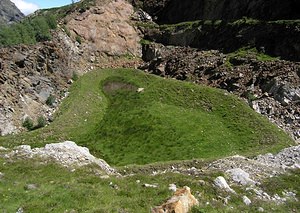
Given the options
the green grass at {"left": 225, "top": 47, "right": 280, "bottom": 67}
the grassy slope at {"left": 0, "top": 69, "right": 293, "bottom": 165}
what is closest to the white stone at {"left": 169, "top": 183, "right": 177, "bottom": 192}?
the grassy slope at {"left": 0, "top": 69, "right": 293, "bottom": 165}

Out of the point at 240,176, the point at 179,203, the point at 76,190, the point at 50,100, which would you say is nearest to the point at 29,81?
the point at 50,100

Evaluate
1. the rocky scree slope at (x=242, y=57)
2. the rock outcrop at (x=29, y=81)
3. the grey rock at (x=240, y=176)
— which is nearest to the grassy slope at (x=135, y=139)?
the grey rock at (x=240, y=176)

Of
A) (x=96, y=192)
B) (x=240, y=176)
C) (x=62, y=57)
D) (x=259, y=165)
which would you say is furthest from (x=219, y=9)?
(x=96, y=192)

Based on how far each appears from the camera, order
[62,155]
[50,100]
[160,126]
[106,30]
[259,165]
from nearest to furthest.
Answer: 1. [62,155]
2. [259,165]
3. [160,126]
4. [50,100]
5. [106,30]

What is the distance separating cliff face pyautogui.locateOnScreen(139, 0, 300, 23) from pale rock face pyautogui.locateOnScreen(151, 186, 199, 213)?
67673mm

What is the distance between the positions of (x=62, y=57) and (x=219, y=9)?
41734mm

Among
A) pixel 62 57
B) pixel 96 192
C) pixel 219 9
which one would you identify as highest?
pixel 219 9

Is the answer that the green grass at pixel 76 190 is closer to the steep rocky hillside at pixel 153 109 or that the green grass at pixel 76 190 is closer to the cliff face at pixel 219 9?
the steep rocky hillside at pixel 153 109

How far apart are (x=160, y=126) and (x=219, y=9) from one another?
51189mm

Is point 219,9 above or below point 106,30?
above

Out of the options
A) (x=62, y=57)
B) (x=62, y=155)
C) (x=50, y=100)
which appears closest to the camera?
(x=62, y=155)

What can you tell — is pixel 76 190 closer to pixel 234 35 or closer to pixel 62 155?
pixel 62 155

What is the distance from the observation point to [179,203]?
21.4 meters

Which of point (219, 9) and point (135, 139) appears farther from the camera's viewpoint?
point (219, 9)
